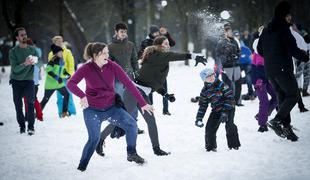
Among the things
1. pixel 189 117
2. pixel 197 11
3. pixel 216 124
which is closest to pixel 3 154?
pixel 216 124

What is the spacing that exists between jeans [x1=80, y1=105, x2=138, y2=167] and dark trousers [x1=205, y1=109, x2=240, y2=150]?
132 centimetres

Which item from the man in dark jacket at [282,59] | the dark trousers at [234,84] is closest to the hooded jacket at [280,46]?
the man in dark jacket at [282,59]

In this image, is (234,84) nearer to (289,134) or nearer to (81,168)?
(289,134)

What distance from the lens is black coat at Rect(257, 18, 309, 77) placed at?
6.00 meters

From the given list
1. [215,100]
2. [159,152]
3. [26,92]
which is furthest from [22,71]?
[215,100]

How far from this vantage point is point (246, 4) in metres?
34.1

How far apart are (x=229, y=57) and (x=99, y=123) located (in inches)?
212

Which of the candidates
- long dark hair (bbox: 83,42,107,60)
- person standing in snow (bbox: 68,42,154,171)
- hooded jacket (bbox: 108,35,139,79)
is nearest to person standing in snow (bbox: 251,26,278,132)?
hooded jacket (bbox: 108,35,139,79)

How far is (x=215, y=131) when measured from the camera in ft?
19.5

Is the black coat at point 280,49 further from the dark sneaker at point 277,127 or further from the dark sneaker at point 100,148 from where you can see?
the dark sneaker at point 100,148

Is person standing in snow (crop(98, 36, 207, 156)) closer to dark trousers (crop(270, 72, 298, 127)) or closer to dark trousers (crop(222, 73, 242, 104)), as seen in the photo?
dark trousers (crop(270, 72, 298, 127))

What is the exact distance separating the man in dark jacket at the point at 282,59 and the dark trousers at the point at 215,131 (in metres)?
0.79

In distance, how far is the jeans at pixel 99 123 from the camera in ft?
16.5

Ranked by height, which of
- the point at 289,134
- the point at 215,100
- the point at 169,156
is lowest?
the point at 169,156
